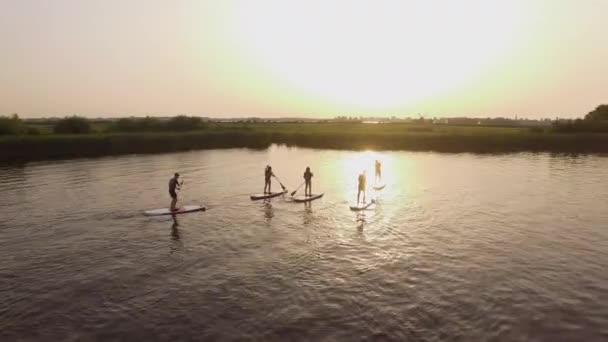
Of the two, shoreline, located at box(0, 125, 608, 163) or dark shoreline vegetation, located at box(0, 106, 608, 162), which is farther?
dark shoreline vegetation, located at box(0, 106, 608, 162)

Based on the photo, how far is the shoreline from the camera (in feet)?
246

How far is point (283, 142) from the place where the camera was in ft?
379

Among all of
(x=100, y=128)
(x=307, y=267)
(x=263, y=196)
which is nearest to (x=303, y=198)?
(x=263, y=196)

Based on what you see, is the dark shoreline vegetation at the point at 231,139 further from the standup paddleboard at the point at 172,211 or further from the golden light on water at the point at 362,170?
the standup paddleboard at the point at 172,211

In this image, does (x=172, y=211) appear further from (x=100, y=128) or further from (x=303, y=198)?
(x=100, y=128)

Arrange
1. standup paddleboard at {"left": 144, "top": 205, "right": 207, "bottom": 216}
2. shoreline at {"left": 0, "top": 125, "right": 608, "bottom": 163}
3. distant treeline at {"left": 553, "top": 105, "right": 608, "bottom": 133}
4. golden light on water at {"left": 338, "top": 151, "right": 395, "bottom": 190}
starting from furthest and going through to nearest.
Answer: distant treeline at {"left": 553, "top": 105, "right": 608, "bottom": 133}
shoreline at {"left": 0, "top": 125, "right": 608, "bottom": 163}
golden light on water at {"left": 338, "top": 151, "right": 395, "bottom": 190}
standup paddleboard at {"left": 144, "top": 205, "right": 207, "bottom": 216}

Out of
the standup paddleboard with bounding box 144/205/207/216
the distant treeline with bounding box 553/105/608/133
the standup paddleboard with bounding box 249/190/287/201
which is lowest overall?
the standup paddleboard with bounding box 144/205/207/216

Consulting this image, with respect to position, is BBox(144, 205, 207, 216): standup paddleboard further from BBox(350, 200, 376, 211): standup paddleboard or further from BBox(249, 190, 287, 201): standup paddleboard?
BBox(350, 200, 376, 211): standup paddleboard

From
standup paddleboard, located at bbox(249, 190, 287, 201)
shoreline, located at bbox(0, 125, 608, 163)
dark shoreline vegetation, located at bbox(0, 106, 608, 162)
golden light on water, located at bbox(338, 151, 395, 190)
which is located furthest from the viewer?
dark shoreline vegetation, located at bbox(0, 106, 608, 162)

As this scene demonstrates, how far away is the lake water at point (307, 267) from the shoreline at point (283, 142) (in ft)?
140

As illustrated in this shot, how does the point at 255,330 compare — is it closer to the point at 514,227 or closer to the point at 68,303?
the point at 68,303

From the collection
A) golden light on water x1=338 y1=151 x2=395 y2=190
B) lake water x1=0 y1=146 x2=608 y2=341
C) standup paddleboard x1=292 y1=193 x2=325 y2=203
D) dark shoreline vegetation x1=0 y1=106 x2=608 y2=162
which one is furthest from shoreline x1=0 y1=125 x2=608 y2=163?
standup paddleboard x1=292 y1=193 x2=325 y2=203

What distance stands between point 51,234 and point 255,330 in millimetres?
17661

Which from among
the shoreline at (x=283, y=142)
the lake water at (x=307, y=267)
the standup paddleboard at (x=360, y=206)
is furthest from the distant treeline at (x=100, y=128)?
the standup paddleboard at (x=360, y=206)
